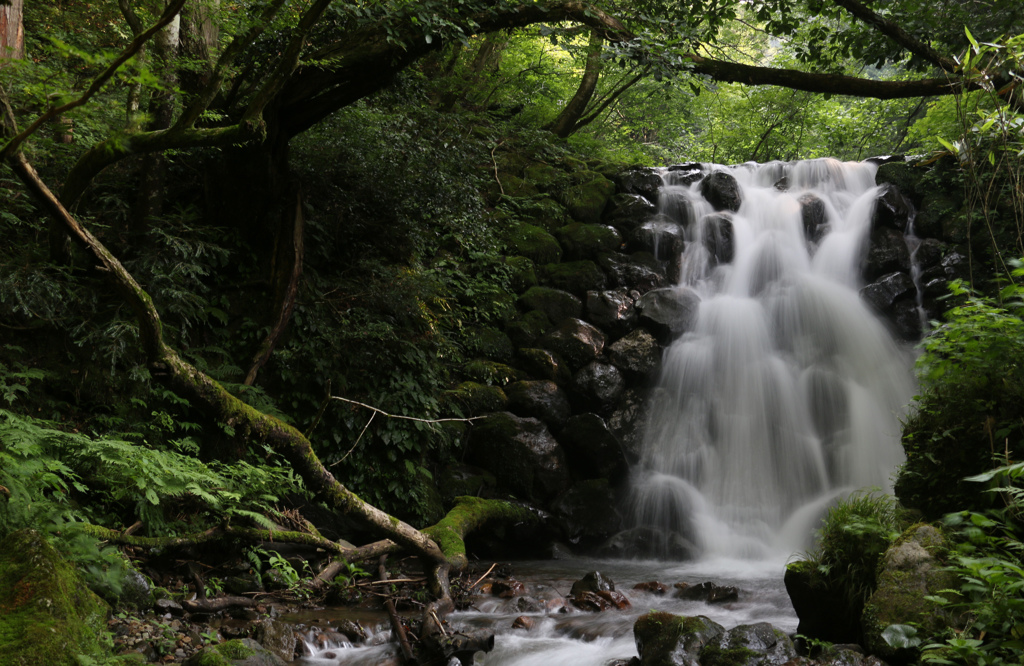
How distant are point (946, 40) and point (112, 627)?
9901 mm

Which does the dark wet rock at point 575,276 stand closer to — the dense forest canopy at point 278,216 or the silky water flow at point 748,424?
the dense forest canopy at point 278,216

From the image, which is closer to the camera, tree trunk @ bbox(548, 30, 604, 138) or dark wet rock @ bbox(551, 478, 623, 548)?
dark wet rock @ bbox(551, 478, 623, 548)

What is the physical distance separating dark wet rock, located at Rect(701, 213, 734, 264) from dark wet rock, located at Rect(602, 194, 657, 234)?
3.78 ft

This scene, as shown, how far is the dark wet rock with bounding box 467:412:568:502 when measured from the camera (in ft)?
27.1

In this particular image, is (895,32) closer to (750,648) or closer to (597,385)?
(597,385)

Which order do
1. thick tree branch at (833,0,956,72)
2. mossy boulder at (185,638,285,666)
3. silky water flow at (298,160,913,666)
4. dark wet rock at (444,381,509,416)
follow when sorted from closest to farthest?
mossy boulder at (185,638,285,666)
silky water flow at (298,160,913,666)
thick tree branch at (833,0,956,72)
dark wet rock at (444,381,509,416)

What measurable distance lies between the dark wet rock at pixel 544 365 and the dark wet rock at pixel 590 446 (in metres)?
0.79

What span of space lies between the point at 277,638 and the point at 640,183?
1135 centimetres

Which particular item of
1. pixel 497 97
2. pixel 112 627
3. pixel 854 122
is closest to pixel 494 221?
pixel 497 97

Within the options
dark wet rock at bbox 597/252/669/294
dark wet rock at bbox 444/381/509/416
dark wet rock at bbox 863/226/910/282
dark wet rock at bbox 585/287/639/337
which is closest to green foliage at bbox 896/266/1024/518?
dark wet rock at bbox 444/381/509/416

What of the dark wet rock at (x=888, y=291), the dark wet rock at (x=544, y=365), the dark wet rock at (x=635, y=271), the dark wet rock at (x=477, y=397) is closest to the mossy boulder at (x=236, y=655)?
the dark wet rock at (x=477, y=397)

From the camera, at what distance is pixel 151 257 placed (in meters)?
6.41

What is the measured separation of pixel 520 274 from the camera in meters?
10.7

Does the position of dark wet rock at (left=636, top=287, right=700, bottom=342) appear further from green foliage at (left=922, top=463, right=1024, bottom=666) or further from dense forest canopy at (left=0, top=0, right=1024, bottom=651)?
green foliage at (left=922, top=463, right=1024, bottom=666)
